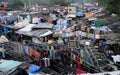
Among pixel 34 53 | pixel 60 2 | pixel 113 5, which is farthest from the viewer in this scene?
pixel 60 2

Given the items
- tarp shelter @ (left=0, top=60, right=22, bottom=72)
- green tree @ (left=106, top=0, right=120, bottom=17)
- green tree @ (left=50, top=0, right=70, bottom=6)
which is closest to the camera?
tarp shelter @ (left=0, top=60, right=22, bottom=72)

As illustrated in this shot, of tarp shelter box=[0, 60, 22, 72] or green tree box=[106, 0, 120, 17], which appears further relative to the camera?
green tree box=[106, 0, 120, 17]

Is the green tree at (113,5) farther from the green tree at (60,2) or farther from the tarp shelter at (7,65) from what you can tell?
the green tree at (60,2)

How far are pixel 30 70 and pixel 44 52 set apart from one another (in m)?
3.86

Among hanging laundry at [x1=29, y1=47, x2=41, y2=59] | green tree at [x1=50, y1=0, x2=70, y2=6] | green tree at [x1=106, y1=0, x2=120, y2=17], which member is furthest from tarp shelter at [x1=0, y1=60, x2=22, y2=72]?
green tree at [x1=50, y1=0, x2=70, y2=6]

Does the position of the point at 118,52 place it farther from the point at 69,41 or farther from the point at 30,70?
the point at 30,70

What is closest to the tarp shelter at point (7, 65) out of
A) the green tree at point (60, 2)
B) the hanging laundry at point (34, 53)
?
the hanging laundry at point (34, 53)

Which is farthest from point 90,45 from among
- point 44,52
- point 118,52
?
point 44,52

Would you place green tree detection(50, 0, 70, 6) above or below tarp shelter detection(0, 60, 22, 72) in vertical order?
above

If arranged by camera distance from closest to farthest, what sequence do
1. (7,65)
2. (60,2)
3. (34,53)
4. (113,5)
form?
(7,65) < (113,5) < (34,53) < (60,2)

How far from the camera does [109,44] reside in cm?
1784

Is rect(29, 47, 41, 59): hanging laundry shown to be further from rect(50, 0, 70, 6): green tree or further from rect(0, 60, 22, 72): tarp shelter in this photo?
rect(50, 0, 70, 6): green tree

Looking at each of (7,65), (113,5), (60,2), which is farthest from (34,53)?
(60,2)

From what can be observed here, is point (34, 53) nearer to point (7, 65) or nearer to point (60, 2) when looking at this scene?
point (7, 65)
